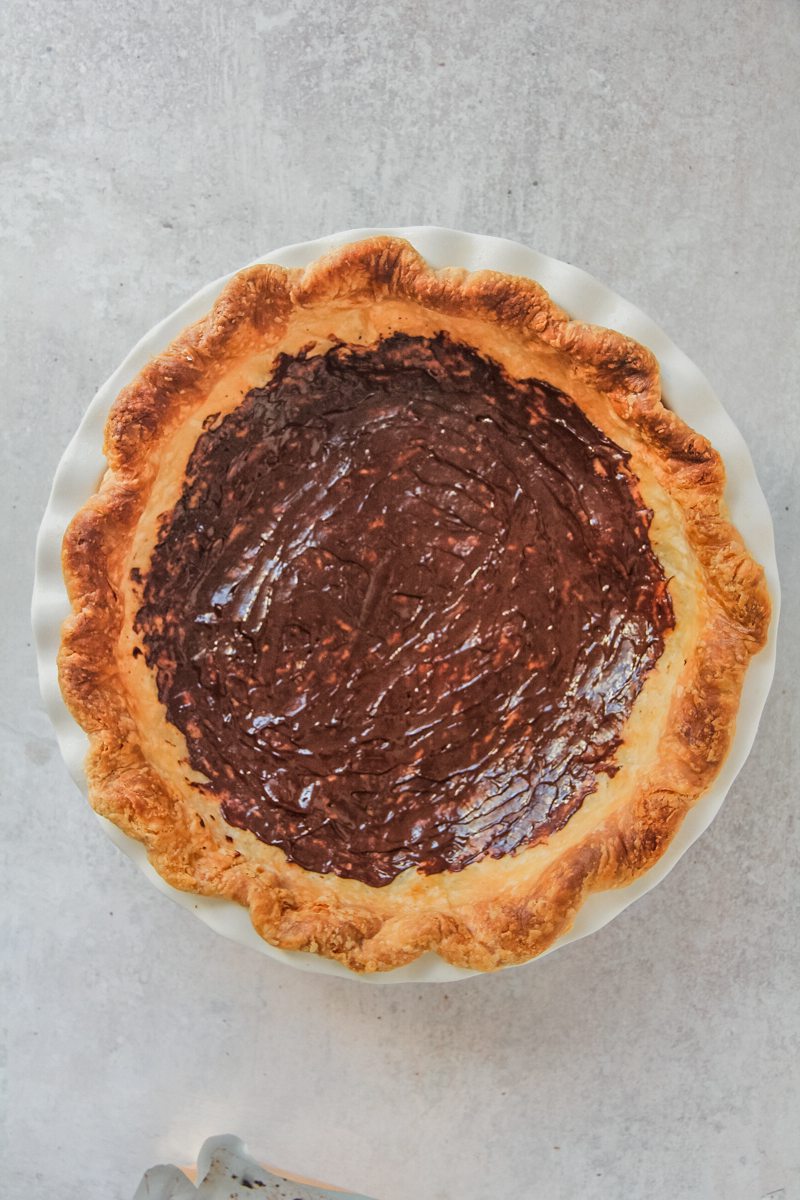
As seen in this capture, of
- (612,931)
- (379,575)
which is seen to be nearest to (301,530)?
(379,575)

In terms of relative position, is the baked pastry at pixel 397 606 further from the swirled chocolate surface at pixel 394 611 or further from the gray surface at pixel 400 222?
the gray surface at pixel 400 222

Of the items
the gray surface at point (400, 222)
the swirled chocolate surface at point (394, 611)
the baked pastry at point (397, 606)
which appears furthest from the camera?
the gray surface at point (400, 222)

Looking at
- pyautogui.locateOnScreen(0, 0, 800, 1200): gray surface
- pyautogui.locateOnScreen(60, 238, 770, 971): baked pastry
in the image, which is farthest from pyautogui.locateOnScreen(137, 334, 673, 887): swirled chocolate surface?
pyautogui.locateOnScreen(0, 0, 800, 1200): gray surface

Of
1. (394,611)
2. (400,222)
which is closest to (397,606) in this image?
(394,611)

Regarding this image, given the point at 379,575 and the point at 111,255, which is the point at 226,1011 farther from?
the point at 111,255

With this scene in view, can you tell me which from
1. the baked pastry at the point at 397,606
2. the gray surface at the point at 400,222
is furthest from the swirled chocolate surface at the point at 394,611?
the gray surface at the point at 400,222

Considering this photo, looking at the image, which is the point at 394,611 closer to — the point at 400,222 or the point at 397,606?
the point at 397,606

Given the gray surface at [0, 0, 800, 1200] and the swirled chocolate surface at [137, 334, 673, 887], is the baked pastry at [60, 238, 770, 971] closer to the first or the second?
the swirled chocolate surface at [137, 334, 673, 887]

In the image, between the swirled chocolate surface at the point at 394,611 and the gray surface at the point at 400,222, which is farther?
the gray surface at the point at 400,222
